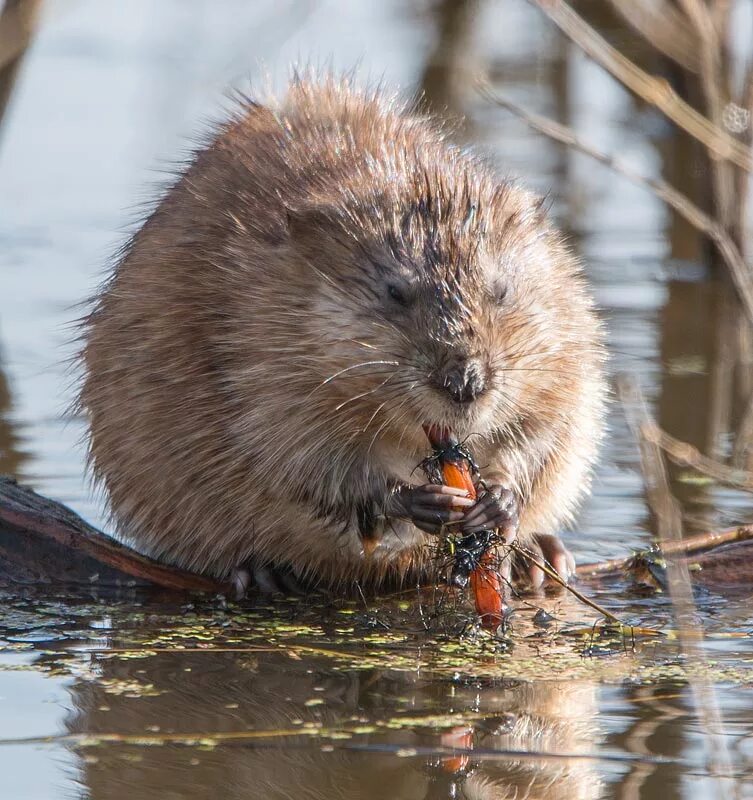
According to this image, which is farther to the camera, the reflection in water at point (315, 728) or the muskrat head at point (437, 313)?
the muskrat head at point (437, 313)

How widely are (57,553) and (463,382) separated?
1369 millimetres

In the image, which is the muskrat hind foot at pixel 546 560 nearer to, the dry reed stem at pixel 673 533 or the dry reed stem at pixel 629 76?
the dry reed stem at pixel 673 533

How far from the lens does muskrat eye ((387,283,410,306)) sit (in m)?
4.09

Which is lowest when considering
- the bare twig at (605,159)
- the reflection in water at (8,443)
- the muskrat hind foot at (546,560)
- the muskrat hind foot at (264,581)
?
the muskrat hind foot at (264,581)

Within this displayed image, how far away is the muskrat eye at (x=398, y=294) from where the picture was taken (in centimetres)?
409

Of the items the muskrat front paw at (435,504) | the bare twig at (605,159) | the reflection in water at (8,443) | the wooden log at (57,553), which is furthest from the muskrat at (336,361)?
the reflection in water at (8,443)

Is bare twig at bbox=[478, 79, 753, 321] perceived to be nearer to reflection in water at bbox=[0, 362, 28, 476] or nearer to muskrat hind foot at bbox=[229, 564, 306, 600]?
muskrat hind foot at bbox=[229, 564, 306, 600]

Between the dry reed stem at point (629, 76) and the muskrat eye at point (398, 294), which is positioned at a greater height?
the dry reed stem at point (629, 76)

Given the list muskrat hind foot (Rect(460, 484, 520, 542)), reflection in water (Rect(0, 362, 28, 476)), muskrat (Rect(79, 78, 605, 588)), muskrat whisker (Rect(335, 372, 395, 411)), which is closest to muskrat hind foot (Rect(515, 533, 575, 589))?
muskrat (Rect(79, 78, 605, 588))

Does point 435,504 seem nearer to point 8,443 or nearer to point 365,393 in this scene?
point 365,393

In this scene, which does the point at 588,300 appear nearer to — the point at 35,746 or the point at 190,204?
the point at 190,204

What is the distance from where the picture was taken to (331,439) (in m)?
4.32

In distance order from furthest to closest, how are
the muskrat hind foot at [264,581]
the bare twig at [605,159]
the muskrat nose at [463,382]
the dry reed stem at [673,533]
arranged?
1. the muskrat hind foot at [264,581]
2. the muskrat nose at [463,382]
3. the bare twig at [605,159]
4. the dry reed stem at [673,533]

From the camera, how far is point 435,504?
411 cm
